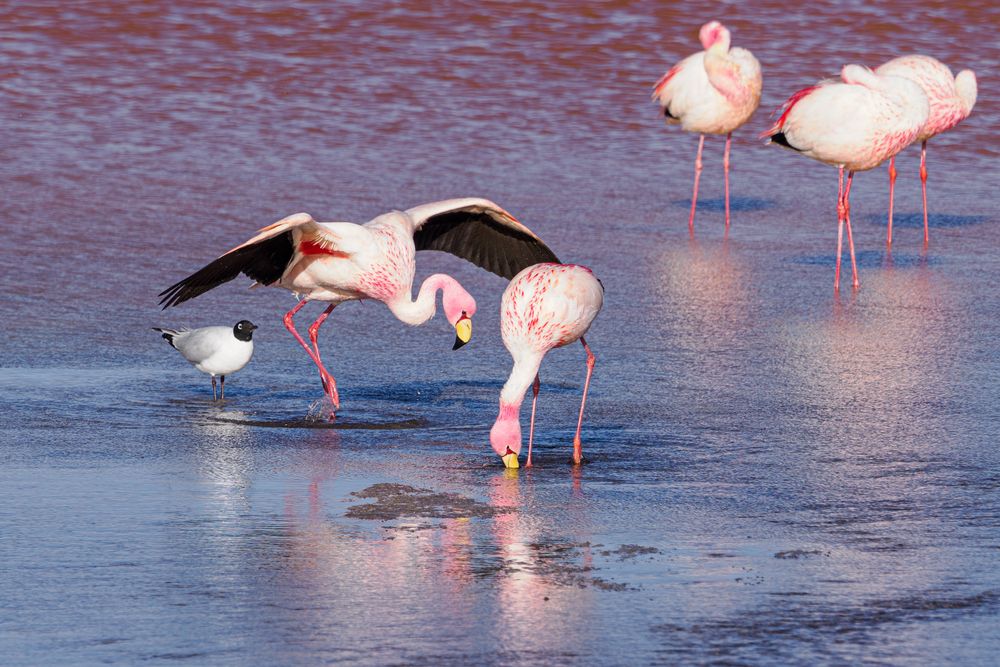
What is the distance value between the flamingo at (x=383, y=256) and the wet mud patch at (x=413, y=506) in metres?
1.50

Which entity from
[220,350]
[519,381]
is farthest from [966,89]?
[519,381]

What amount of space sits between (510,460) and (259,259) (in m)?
2.18

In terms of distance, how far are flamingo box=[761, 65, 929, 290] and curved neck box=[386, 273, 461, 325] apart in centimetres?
355

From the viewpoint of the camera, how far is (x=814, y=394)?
787 cm

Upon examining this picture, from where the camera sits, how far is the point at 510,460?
6559mm

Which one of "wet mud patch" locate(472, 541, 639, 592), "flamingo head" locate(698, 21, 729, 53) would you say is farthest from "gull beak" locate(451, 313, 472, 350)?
"flamingo head" locate(698, 21, 729, 53)

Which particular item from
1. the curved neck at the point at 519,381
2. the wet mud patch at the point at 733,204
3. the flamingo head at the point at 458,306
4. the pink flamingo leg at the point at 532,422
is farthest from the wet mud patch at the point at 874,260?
the curved neck at the point at 519,381

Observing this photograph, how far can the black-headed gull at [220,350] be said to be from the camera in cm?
787

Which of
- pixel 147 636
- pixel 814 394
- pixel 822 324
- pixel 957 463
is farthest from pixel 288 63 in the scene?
pixel 147 636

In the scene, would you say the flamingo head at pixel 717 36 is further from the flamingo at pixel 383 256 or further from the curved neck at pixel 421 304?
the curved neck at pixel 421 304

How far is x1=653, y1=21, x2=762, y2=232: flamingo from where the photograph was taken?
45.8ft

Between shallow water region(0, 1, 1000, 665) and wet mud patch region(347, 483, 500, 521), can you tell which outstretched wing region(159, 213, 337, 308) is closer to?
shallow water region(0, 1, 1000, 665)

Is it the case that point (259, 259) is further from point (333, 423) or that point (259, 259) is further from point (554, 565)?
point (554, 565)

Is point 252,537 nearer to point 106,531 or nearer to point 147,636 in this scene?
point 106,531
